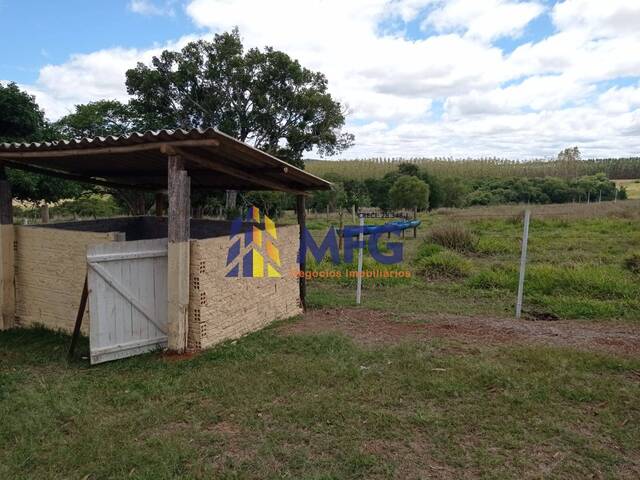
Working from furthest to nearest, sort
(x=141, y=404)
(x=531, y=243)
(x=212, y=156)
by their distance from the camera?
1. (x=531, y=243)
2. (x=212, y=156)
3. (x=141, y=404)

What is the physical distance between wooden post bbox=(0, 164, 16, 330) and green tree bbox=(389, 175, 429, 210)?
2839 centimetres

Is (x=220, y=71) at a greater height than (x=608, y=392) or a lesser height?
greater

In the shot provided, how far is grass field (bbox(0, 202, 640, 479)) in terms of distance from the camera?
293 cm

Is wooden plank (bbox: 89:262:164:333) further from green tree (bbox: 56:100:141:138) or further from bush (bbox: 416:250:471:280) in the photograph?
green tree (bbox: 56:100:141:138)

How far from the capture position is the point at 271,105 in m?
22.1

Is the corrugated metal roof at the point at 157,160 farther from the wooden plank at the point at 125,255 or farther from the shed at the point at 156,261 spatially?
the wooden plank at the point at 125,255

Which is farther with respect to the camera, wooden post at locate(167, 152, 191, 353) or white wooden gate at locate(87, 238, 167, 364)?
wooden post at locate(167, 152, 191, 353)

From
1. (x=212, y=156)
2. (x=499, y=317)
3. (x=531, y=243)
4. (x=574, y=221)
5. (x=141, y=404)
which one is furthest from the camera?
(x=574, y=221)

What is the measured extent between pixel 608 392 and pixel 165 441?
380 cm

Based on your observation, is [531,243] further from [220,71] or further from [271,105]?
[220,71]

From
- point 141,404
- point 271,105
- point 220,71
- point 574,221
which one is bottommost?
point 141,404

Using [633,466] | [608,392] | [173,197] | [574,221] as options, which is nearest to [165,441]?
[173,197]

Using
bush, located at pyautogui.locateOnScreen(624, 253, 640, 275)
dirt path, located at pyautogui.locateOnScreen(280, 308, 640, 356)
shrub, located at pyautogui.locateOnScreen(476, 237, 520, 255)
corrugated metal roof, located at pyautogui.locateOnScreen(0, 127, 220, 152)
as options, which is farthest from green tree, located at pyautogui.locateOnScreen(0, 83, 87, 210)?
bush, located at pyautogui.locateOnScreen(624, 253, 640, 275)

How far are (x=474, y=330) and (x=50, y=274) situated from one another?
578 centimetres
